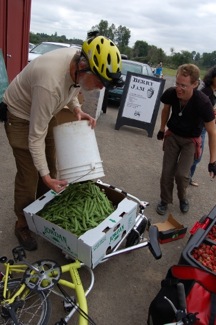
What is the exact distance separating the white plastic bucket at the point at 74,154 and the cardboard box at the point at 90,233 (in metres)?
0.41

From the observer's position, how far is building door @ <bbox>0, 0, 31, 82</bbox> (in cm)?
740

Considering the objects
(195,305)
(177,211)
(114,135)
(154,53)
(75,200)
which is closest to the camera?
(195,305)

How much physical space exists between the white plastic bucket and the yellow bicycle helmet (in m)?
0.59

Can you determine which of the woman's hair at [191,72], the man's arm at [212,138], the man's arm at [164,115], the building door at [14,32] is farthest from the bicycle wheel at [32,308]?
the building door at [14,32]

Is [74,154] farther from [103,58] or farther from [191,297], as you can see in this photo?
[191,297]

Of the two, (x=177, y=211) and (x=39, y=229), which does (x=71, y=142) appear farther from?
(x=177, y=211)

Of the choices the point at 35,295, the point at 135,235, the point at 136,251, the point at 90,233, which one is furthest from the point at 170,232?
the point at 35,295

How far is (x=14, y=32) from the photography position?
7.95m

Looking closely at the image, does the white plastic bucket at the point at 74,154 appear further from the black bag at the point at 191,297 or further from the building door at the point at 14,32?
the building door at the point at 14,32

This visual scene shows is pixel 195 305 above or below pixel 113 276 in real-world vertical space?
above

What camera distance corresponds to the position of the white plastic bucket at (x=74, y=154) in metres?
2.71

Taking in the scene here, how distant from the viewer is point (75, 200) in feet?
9.66

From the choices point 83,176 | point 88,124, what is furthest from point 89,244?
point 88,124

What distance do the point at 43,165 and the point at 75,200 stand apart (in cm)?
61
